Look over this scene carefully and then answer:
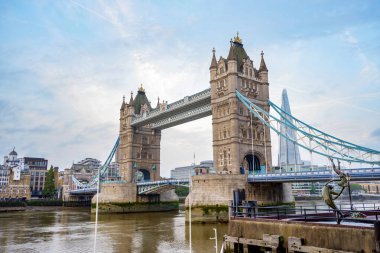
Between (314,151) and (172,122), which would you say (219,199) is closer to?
(314,151)

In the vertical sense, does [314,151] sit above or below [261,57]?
below

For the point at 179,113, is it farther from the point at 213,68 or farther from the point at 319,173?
the point at 319,173

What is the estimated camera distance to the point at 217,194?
131 ft

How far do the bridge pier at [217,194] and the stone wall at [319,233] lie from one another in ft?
70.8

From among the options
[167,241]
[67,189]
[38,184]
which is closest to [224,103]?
[167,241]

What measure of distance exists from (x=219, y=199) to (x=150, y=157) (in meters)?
36.8

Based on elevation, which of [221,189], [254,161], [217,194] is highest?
[254,161]

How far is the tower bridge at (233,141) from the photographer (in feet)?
131

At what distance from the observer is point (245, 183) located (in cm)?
4116

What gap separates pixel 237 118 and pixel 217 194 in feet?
39.4

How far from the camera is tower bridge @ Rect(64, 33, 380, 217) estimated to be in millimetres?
39781

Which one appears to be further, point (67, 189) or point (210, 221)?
point (67, 189)

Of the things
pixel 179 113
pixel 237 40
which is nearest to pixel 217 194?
pixel 237 40

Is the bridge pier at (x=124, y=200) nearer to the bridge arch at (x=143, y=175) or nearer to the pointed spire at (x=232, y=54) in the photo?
the bridge arch at (x=143, y=175)
